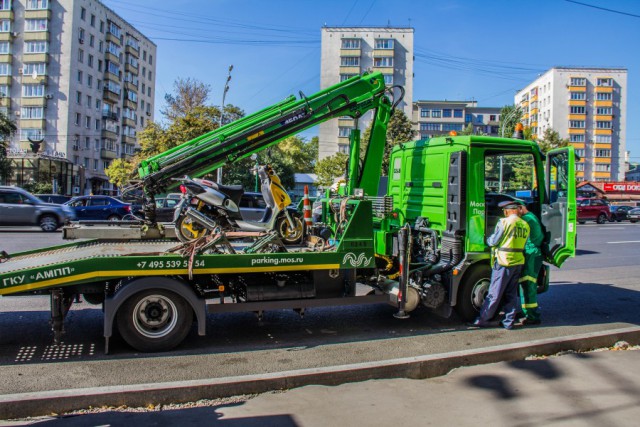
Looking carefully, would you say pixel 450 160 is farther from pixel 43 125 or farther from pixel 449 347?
pixel 43 125

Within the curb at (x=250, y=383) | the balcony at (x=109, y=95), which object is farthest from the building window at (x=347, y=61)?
the curb at (x=250, y=383)

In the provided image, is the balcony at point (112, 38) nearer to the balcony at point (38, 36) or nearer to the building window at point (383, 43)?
the balcony at point (38, 36)

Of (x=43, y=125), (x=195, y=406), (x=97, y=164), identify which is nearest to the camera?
(x=195, y=406)

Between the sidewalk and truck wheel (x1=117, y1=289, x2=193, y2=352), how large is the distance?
1441mm

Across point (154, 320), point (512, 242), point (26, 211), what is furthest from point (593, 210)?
point (154, 320)

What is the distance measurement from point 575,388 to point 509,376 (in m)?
0.58

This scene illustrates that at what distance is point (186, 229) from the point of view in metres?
6.80

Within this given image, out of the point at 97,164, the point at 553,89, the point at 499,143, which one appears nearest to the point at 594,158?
the point at 553,89

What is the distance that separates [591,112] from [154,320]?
9661 centimetres

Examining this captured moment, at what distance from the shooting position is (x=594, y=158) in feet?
289

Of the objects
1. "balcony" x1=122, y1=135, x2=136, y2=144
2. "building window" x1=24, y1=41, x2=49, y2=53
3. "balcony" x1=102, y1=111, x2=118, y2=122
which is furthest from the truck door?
"balcony" x1=122, y1=135, x2=136, y2=144

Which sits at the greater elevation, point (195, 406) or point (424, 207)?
point (424, 207)

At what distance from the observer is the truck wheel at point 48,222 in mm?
20078

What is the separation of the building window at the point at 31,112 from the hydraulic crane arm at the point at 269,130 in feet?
183
